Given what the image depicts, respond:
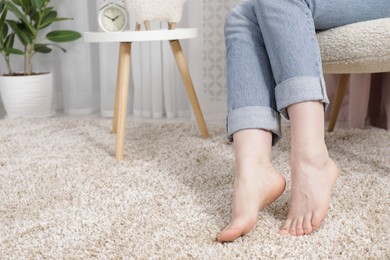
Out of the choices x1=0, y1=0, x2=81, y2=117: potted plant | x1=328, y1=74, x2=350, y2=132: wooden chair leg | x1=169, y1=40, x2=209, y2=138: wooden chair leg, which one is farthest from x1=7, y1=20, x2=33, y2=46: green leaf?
x1=328, y1=74, x2=350, y2=132: wooden chair leg

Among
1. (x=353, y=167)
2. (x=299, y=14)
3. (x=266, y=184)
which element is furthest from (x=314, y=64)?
(x=353, y=167)

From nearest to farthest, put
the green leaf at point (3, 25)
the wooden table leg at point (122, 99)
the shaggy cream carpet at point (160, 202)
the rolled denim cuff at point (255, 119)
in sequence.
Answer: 1. the shaggy cream carpet at point (160, 202)
2. the rolled denim cuff at point (255, 119)
3. the wooden table leg at point (122, 99)
4. the green leaf at point (3, 25)

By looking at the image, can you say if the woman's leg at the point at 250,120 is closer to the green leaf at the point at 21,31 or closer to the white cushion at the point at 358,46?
the white cushion at the point at 358,46

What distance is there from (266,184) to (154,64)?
1382 millimetres

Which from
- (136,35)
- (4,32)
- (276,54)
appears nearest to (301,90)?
(276,54)

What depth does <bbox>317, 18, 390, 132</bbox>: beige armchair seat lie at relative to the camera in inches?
38.9

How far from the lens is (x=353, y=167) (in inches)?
47.7

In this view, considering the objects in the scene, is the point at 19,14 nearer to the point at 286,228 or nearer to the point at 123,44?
the point at 123,44

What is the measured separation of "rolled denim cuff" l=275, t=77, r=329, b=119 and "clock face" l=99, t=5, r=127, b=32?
2.99 ft

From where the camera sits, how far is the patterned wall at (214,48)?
202 cm

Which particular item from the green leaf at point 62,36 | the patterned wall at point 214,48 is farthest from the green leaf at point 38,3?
the patterned wall at point 214,48

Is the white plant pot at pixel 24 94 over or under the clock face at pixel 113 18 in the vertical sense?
under

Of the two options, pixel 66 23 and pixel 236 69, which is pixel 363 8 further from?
pixel 66 23

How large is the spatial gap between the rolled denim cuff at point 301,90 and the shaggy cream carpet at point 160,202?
215mm
